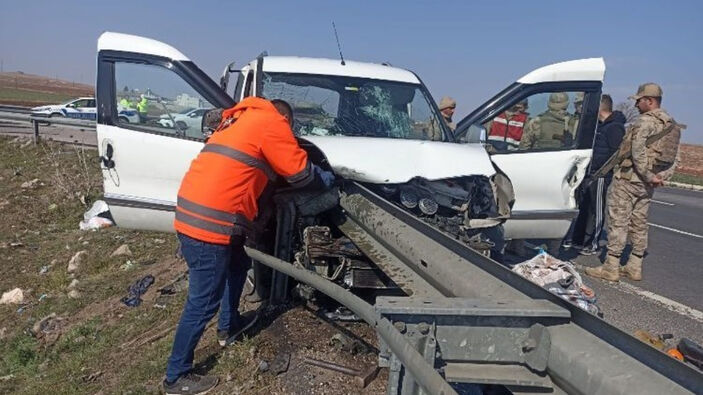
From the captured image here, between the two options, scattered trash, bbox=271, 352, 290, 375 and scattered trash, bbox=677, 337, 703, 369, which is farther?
scattered trash, bbox=677, 337, 703, 369

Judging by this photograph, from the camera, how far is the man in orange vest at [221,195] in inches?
134

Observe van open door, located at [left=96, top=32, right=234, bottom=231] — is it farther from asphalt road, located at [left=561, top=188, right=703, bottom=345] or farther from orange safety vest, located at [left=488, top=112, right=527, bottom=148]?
asphalt road, located at [left=561, top=188, right=703, bottom=345]

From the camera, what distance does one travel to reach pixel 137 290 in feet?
18.4

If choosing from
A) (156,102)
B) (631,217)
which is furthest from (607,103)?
(156,102)

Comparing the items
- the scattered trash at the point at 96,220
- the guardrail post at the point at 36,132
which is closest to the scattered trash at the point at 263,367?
the scattered trash at the point at 96,220

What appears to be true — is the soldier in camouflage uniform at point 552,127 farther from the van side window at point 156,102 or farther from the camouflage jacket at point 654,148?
the van side window at point 156,102

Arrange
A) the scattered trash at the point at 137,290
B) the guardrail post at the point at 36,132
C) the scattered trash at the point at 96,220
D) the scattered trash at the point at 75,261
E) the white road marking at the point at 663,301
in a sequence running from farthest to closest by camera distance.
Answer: the guardrail post at the point at 36,132, the scattered trash at the point at 96,220, the scattered trash at the point at 75,261, the scattered trash at the point at 137,290, the white road marking at the point at 663,301

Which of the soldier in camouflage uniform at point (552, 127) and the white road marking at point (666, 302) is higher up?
the soldier in camouflage uniform at point (552, 127)

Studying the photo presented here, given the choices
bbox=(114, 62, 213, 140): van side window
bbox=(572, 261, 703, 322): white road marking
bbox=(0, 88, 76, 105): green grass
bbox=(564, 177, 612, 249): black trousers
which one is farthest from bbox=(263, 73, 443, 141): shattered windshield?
bbox=(0, 88, 76, 105): green grass

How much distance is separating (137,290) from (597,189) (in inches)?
220

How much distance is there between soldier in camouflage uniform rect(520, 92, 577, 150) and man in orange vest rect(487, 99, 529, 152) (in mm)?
64

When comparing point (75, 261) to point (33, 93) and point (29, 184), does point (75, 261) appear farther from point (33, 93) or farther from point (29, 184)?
point (33, 93)

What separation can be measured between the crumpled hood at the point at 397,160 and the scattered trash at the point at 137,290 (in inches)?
104

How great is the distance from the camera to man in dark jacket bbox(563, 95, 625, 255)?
7.05 metres
